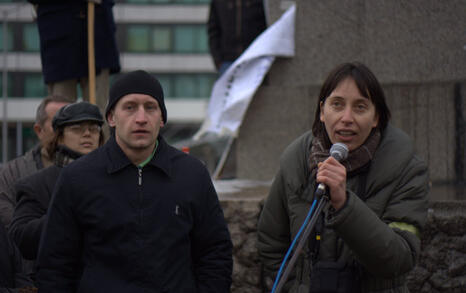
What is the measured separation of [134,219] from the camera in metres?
2.80

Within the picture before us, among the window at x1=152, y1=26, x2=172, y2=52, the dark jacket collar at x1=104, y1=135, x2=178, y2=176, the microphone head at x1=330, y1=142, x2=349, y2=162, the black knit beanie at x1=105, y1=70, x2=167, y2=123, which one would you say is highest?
the window at x1=152, y1=26, x2=172, y2=52

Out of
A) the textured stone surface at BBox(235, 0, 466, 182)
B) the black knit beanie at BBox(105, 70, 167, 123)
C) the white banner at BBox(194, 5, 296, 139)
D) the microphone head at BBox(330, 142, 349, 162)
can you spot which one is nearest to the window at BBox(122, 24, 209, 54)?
the white banner at BBox(194, 5, 296, 139)

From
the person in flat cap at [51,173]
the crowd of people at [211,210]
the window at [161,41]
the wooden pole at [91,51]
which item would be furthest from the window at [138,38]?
the crowd of people at [211,210]

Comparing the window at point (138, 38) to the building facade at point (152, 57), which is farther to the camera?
the window at point (138, 38)

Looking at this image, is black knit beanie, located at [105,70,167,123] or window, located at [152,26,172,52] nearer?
black knit beanie, located at [105,70,167,123]

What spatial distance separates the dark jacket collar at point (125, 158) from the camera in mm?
2885

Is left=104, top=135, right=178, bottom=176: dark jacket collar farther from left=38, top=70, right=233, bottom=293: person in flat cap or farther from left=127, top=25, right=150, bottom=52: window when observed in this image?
left=127, top=25, right=150, bottom=52: window

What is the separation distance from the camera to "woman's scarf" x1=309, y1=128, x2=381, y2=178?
266cm

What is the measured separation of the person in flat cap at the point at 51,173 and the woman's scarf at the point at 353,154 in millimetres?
1519

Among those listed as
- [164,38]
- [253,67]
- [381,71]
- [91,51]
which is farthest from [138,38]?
[381,71]

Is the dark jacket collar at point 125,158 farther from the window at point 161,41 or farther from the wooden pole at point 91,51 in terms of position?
the window at point 161,41

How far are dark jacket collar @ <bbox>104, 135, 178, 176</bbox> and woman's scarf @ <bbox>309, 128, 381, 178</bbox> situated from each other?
2.25ft

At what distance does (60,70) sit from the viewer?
5.81 metres

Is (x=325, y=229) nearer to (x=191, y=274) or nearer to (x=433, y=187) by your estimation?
(x=191, y=274)
